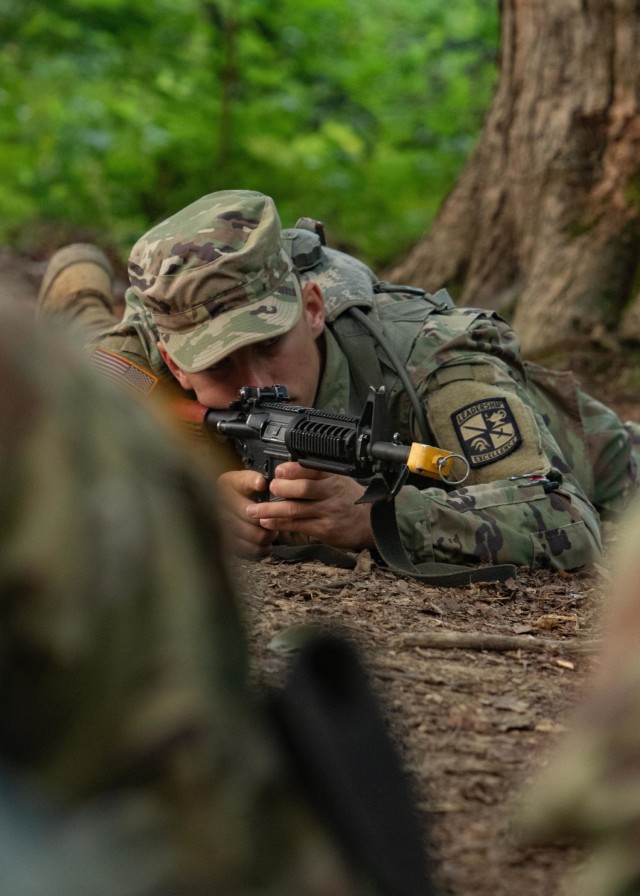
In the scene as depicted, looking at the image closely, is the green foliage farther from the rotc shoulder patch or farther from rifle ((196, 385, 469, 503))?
rifle ((196, 385, 469, 503))

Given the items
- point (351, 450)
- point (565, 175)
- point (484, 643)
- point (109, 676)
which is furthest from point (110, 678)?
point (565, 175)

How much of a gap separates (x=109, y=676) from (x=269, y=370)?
2.64 metres

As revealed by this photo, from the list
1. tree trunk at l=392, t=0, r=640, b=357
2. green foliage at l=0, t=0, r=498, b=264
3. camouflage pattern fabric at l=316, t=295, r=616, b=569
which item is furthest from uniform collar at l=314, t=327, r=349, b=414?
green foliage at l=0, t=0, r=498, b=264

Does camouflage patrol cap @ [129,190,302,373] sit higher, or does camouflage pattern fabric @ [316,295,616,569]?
camouflage patrol cap @ [129,190,302,373]

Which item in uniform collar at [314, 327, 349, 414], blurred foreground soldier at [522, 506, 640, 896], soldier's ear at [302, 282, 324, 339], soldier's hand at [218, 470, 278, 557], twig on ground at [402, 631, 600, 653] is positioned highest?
blurred foreground soldier at [522, 506, 640, 896]

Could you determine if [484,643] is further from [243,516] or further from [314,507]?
[243,516]

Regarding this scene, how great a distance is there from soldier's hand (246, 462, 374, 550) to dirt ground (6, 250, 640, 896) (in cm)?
12

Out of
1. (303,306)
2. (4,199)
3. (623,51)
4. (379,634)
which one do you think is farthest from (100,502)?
(4,199)

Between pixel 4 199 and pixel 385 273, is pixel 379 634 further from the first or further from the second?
pixel 4 199

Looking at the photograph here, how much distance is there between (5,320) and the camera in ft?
2.69

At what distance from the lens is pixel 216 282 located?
334cm

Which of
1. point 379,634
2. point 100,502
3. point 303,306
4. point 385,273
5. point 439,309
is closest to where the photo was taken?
point 100,502

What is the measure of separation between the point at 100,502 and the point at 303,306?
2728mm

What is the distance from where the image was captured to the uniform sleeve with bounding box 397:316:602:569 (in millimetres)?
3301
